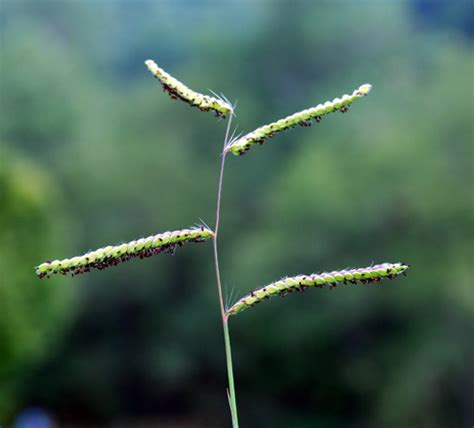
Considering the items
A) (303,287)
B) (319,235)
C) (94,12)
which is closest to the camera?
(303,287)

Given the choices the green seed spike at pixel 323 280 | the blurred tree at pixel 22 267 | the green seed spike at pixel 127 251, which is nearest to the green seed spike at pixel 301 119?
the green seed spike at pixel 127 251

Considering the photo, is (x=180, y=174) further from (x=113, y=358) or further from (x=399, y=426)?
(x=399, y=426)

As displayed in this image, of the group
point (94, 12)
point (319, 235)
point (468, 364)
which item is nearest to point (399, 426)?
point (468, 364)

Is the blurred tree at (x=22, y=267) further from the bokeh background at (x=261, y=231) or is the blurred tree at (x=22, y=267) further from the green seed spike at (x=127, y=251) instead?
the green seed spike at (x=127, y=251)

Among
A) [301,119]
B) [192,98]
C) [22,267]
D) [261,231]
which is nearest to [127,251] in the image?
[192,98]

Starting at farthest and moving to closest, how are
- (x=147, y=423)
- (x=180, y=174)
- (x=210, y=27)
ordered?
1. (x=210, y=27)
2. (x=180, y=174)
3. (x=147, y=423)
